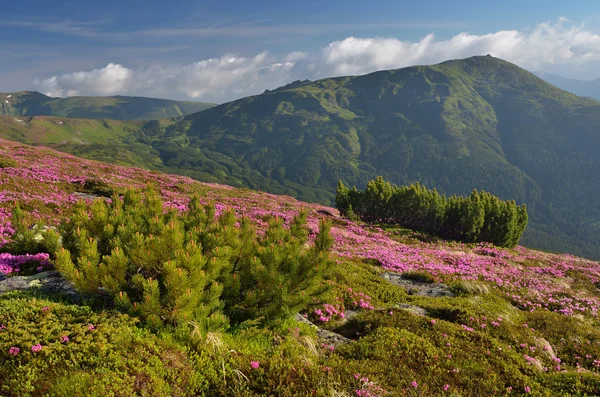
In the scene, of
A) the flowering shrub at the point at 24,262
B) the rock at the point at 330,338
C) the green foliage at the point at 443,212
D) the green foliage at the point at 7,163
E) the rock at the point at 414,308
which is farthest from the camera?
the green foliage at the point at 443,212

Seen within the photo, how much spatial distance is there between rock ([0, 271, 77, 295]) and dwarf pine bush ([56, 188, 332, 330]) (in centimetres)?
56

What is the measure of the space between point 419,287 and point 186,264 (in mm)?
14305

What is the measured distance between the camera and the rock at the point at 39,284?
718 centimetres

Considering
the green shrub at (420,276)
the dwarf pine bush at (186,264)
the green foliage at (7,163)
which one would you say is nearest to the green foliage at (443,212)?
the green shrub at (420,276)

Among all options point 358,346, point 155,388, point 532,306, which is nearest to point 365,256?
point 532,306

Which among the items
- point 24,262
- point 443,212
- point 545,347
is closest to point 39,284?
point 24,262

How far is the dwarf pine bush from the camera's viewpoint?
6078mm

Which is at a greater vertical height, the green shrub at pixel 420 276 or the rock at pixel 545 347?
the rock at pixel 545 347

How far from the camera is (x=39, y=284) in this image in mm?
7359

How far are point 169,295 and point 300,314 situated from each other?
532 centimetres

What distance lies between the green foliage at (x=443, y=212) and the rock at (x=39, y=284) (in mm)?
37044

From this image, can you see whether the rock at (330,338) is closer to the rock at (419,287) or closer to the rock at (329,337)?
the rock at (329,337)

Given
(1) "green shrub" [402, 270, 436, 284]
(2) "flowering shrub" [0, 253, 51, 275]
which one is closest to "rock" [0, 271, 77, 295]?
(2) "flowering shrub" [0, 253, 51, 275]

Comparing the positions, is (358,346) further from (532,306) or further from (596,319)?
(596,319)
